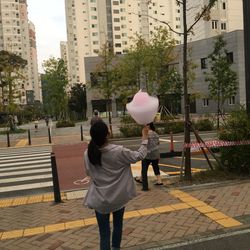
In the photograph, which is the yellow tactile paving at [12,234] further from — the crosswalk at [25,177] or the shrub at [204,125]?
the shrub at [204,125]

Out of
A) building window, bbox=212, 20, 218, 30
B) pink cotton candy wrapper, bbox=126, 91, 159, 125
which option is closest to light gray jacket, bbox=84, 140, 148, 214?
pink cotton candy wrapper, bbox=126, 91, 159, 125

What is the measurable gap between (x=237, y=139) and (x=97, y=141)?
5141 millimetres

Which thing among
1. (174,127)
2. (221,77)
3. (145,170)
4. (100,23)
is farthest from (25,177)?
(100,23)

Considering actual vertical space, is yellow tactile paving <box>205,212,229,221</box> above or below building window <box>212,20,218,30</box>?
below

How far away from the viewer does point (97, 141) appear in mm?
3982

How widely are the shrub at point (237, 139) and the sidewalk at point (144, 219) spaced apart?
687 mm

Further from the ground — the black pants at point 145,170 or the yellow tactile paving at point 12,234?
the black pants at point 145,170

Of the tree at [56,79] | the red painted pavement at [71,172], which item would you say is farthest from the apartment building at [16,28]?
the red painted pavement at [71,172]

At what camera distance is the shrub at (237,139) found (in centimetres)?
834

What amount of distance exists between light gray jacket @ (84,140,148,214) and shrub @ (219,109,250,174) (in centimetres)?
485

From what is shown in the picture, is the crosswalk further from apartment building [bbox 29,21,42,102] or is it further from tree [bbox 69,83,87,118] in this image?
apartment building [bbox 29,21,42,102]

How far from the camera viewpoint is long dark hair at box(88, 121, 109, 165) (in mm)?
3945

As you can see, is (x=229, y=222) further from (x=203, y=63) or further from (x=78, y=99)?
(x=78, y=99)

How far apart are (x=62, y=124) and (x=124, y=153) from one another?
37751mm
